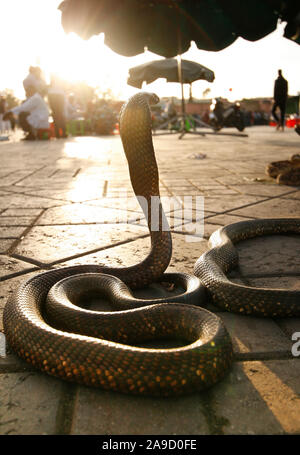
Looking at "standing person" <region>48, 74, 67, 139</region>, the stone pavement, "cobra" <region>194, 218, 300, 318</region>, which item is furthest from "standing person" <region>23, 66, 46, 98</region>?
"cobra" <region>194, 218, 300, 318</region>

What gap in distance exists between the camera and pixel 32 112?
1412cm

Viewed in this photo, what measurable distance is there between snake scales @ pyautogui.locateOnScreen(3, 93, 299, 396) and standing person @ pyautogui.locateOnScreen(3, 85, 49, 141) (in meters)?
12.9

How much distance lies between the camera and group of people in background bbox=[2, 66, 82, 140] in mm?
13923

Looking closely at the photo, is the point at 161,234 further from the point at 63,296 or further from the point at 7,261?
the point at 7,261

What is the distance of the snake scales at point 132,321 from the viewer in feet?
4.15

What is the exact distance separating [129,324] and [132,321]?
0.05ft

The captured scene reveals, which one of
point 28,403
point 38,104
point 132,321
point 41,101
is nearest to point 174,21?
point 132,321

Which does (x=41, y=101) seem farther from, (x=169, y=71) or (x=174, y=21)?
(x=174, y=21)

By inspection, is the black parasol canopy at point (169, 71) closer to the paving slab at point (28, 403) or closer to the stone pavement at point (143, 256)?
the stone pavement at point (143, 256)

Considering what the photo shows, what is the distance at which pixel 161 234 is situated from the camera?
2043mm

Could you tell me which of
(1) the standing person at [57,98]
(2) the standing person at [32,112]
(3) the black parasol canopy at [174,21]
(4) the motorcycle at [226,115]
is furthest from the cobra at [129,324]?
(4) the motorcycle at [226,115]

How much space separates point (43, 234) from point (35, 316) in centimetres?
148

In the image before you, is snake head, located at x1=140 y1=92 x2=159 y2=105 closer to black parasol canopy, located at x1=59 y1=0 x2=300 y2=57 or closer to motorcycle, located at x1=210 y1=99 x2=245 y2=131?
black parasol canopy, located at x1=59 y1=0 x2=300 y2=57
